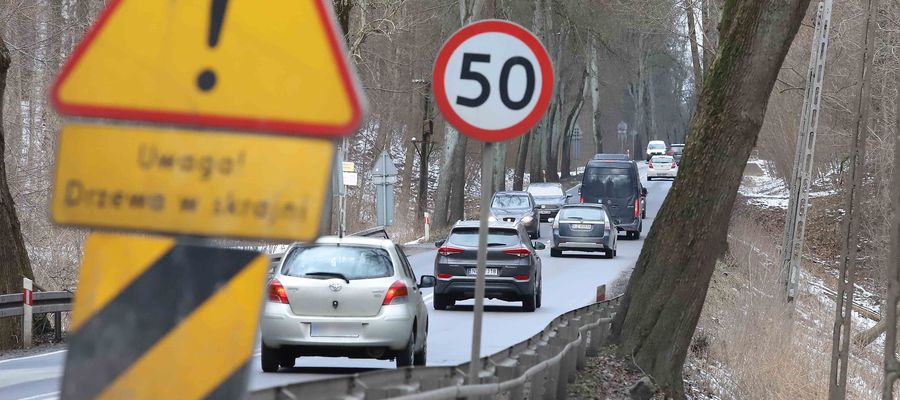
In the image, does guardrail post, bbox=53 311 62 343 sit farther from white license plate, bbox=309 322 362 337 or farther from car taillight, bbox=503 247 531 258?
car taillight, bbox=503 247 531 258

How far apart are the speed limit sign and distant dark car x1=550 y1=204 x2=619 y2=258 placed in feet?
114

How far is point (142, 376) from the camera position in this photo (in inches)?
148

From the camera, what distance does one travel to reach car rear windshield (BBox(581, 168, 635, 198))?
52.6 m

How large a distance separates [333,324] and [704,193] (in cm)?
408

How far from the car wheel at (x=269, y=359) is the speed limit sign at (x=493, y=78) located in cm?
805

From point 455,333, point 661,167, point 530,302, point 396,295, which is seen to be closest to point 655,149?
point 661,167

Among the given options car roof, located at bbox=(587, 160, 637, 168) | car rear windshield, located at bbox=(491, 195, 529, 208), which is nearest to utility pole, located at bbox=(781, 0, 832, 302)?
car rear windshield, located at bbox=(491, 195, 529, 208)

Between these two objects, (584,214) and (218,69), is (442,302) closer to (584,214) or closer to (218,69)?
(584,214)

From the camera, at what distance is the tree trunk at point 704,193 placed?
14.9 m

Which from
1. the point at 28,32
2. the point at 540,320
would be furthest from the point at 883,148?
the point at 28,32

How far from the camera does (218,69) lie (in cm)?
A: 388

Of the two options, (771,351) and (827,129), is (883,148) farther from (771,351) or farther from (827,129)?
(771,351)

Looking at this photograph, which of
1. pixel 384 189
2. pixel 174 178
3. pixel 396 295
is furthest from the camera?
pixel 384 189

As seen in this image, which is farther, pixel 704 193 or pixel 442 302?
pixel 442 302
